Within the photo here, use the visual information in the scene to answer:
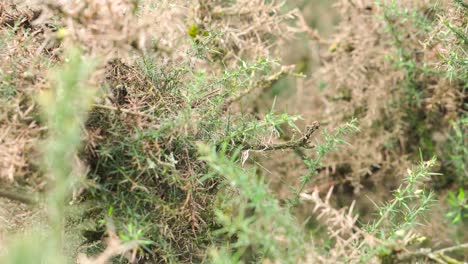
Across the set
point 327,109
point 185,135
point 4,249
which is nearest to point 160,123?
point 185,135

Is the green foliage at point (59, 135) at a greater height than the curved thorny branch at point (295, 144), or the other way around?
the green foliage at point (59, 135)

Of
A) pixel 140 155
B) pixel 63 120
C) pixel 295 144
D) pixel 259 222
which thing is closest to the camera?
pixel 63 120

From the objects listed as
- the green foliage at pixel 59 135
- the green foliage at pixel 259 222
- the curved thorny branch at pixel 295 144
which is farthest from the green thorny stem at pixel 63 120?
the curved thorny branch at pixel 295 144

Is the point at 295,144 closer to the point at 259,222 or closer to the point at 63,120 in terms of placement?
the point at 259,222

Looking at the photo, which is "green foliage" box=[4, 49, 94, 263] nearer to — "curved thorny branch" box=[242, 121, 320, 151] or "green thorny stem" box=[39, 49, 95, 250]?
"green thorny stem" box=[39, 49, 95, 250]

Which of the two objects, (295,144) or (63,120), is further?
(295,144)

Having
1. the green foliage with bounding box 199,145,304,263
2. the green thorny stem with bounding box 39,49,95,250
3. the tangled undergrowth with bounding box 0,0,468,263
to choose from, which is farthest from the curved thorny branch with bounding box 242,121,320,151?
the green thorny stem with bounding box 39,49,95,250

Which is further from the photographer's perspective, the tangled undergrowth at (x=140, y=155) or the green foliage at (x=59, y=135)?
the tangled undergrowth at (x=140, y=155)

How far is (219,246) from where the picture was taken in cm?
134

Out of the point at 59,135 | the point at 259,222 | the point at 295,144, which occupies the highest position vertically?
the point at 59,135

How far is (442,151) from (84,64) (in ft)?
5.82

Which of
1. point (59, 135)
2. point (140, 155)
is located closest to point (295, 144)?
point (140, 155)

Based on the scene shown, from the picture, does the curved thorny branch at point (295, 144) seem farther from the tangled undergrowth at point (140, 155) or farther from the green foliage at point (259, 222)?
the green foliage at point (259, 222)

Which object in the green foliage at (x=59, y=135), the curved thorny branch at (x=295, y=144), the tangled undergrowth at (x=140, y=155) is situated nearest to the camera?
the green foliage at (x=59, y=135)
